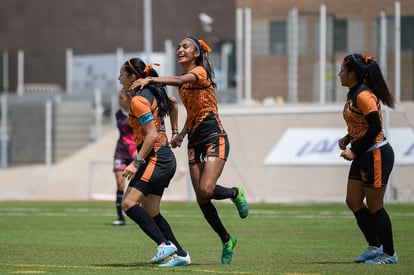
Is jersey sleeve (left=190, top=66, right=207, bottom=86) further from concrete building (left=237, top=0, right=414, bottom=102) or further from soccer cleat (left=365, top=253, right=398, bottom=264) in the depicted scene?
concrete building (left=237, top=0, right=414, bottom=102)

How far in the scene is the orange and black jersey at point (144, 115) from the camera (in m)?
11.9

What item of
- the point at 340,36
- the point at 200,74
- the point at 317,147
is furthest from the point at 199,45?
the point at 340,36

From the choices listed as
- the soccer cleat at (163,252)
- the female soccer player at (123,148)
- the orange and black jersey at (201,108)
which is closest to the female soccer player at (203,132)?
the orange and black jersey at (201,108)

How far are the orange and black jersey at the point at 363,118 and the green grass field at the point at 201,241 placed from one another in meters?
1.33

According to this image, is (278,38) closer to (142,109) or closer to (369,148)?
(369,148)

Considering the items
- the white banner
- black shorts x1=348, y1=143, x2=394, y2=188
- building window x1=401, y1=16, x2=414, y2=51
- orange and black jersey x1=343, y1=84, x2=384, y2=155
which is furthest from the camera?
building window x1=401, y1=16, x2=414, y2=51

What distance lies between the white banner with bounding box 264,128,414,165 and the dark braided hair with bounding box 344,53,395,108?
44.8 feet

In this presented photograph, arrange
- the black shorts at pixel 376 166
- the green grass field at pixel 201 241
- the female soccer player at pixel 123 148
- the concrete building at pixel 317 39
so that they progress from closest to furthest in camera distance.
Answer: the green grass field at pixel 201 241 → the black shorts at pixel 376 166 → the female soccer player at pixel 123 148 → the concrete building at pixel 317 39

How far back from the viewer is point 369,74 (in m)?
12.3

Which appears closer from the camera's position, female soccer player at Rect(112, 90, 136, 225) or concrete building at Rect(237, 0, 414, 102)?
female soccer player at Rect(112, 90, 136, 225)

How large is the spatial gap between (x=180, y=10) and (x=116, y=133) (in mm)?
19912

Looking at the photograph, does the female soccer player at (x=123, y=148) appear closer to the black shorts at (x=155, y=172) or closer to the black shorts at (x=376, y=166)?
the black shorts at (x=155, y=172)

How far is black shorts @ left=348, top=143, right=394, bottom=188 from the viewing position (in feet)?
39.8

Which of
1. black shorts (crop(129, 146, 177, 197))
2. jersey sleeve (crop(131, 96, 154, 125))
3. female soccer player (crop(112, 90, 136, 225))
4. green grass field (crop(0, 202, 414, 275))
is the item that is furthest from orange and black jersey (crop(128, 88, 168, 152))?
female soccer player (crop(112, 90, 136, 225))
